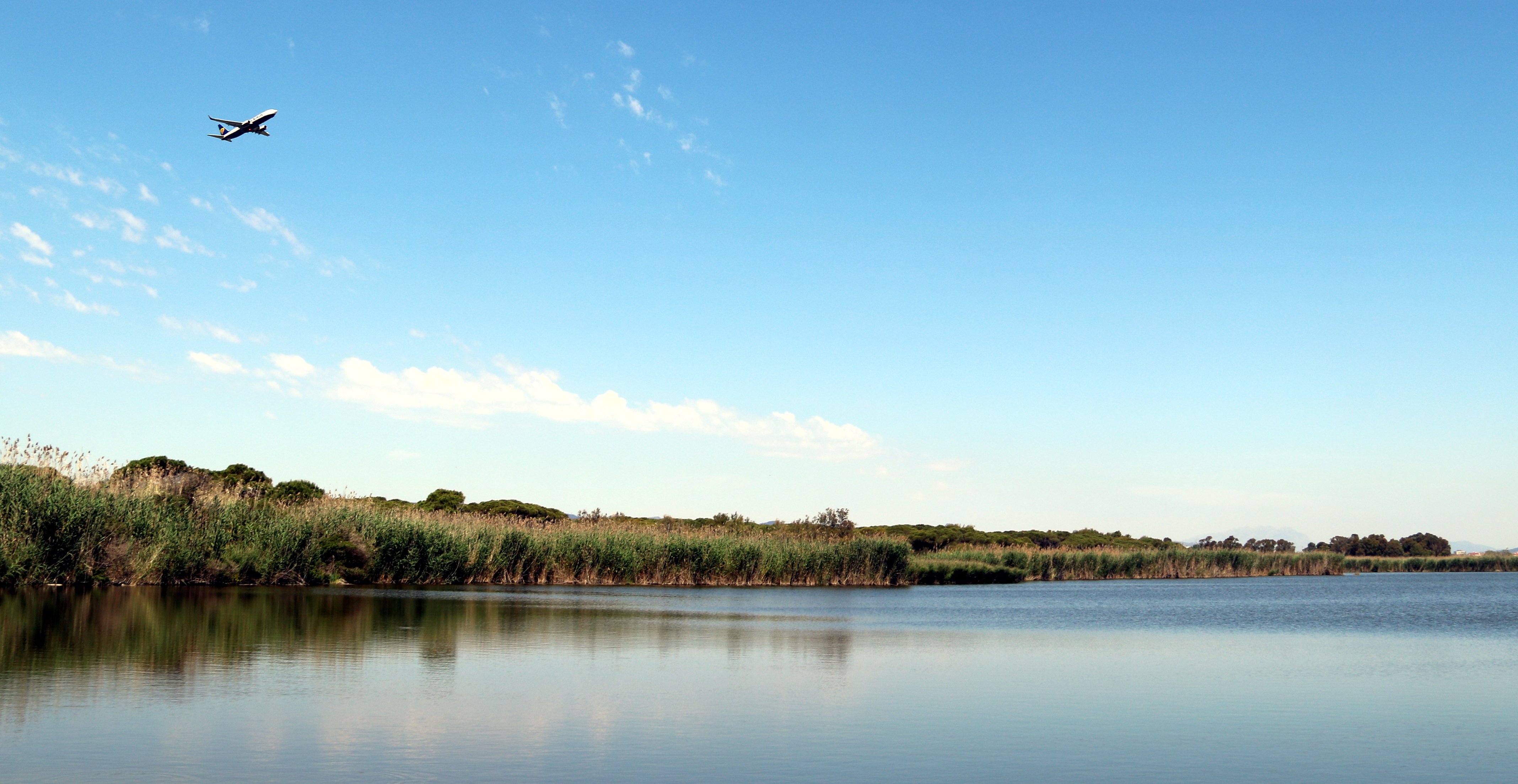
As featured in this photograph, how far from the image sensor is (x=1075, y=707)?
34.7ft

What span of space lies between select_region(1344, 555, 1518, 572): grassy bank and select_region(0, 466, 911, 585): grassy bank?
219 feet

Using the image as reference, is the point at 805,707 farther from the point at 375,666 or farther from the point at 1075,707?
the point at 375,666

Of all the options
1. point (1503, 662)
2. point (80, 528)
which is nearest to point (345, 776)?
point (1503, 662)

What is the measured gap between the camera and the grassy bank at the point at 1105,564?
5403 cm

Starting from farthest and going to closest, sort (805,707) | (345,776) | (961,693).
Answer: (961,693) → (805,707) → (345,776)

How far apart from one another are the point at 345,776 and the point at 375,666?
5.79m

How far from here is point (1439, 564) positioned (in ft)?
322

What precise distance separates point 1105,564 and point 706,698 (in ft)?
184

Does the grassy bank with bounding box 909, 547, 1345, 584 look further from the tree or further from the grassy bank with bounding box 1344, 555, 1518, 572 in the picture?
the tree

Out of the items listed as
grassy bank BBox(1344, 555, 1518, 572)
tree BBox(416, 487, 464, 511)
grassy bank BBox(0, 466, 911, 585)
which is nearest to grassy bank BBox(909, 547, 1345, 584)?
grassy bank BBox(0, 466, 911, 585)

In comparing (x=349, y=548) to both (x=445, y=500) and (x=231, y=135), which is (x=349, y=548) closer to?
(x=231, y=135)

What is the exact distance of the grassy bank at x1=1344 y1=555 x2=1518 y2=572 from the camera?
94.1 meters

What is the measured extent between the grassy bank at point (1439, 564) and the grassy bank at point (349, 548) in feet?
219

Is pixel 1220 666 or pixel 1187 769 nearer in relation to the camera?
pixel 1187 769
